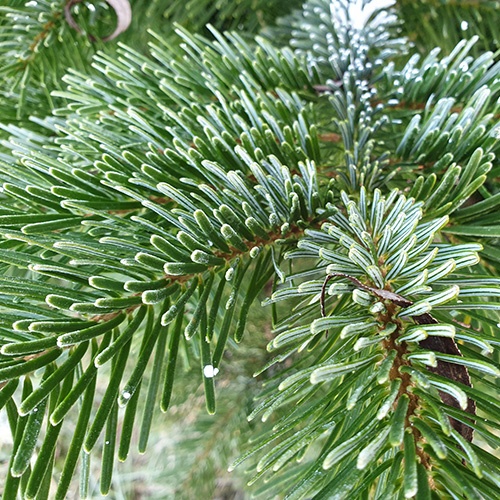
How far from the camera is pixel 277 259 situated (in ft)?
1.00

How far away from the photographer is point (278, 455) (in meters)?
0.22

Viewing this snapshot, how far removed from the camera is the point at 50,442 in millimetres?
214

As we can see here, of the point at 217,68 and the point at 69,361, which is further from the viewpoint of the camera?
the point at 217,68

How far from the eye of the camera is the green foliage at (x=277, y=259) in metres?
0.20

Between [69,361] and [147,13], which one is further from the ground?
[147,13]

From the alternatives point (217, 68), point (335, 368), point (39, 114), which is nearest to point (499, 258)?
point (335, 368)

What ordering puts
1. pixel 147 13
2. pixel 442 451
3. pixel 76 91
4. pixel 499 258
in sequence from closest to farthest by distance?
pixel 442 451 → pixel 499 258 → pixel 76 91 → pixel 147 13

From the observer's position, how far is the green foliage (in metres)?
0.20

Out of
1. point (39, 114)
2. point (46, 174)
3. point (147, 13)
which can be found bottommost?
point (46, 174)

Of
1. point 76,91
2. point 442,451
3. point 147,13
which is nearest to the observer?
point 442,451

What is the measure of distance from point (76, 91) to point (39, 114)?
103mm

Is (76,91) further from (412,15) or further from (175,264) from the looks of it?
(412,15)

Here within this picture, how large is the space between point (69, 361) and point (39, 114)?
31 cm

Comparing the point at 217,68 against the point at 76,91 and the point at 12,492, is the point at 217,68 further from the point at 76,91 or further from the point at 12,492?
the point at 12,492
